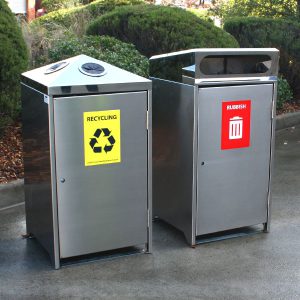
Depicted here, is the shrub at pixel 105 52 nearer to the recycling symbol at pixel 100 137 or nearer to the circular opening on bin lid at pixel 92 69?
the circular opening on bin lid at pixel 92 69

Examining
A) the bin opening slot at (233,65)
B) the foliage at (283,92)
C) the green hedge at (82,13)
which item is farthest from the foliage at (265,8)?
the bin opening slot at (233,65)

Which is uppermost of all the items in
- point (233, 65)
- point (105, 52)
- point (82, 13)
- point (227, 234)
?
point (233, 65)

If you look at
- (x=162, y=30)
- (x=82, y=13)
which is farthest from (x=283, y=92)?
(x=82, y=13)

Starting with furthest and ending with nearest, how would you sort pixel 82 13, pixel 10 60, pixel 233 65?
pixel 82 13, pixel 10 60, pixel 233 65

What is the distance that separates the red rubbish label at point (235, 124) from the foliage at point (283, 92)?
4.75m

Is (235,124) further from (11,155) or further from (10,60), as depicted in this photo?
(11,155)

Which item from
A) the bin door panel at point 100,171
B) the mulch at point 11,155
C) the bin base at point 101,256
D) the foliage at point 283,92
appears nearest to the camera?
the bin door panel at point 100,171

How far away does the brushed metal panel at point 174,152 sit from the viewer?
441 centimetres

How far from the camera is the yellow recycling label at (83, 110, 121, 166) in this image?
3992mm

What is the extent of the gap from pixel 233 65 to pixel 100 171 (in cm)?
154

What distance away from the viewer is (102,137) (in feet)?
13.3

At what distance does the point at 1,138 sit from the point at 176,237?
260 cm

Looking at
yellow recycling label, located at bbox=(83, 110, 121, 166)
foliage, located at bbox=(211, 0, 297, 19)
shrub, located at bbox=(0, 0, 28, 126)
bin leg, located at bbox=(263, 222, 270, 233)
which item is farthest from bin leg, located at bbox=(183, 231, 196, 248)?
foliage, located at bbox=(211, 0, 297, 19)

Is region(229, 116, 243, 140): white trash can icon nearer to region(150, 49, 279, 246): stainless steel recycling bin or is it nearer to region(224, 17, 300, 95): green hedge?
region(150, 49, 279, 246): stainless steel recycling bin
